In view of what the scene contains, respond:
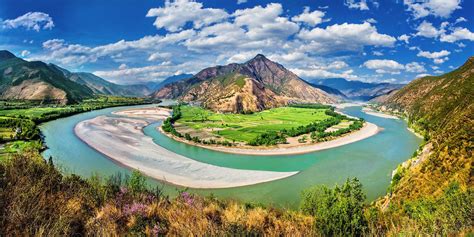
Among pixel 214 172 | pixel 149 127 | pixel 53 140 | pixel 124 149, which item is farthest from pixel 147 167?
pixel 149 127

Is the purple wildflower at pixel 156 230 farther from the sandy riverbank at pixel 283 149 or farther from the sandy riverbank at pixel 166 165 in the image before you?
the sandy riverbank at pixel 283 149

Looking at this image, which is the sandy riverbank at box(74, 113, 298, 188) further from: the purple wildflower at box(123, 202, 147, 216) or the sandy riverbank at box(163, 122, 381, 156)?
the purple wildflower at box(123, 202, 147, 216)

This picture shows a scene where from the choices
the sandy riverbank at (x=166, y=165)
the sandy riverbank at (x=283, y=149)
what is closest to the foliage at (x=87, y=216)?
the sandy riverbank at (x=166, y=165)

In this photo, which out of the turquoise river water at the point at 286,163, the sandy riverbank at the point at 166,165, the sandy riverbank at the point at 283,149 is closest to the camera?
the turquoise river water at the point at 286,163

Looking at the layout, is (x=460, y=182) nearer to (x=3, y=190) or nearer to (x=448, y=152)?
(x=448, y=152)

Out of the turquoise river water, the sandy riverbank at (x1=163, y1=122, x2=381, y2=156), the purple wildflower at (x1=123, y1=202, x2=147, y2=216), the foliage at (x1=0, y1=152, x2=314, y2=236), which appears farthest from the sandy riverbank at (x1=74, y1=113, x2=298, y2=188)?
the purple wildflower at (x1=123, y1=202, x2=147, y2=216)

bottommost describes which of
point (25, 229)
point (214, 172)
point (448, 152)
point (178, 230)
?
point (214, 172)

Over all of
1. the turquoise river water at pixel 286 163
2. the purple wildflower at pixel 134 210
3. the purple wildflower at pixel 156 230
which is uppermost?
the purple wildflower at pixel 156 230
